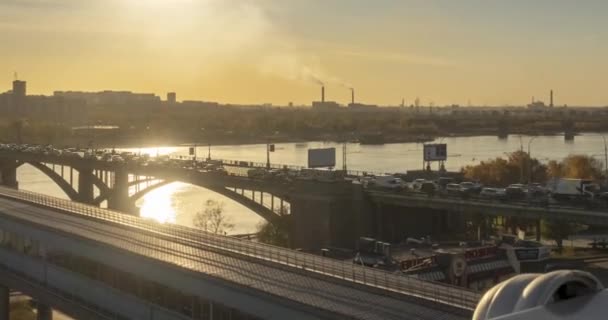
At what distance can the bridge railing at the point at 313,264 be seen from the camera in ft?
27.6

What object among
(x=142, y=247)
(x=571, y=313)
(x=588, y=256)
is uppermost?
(x=571, y=313)

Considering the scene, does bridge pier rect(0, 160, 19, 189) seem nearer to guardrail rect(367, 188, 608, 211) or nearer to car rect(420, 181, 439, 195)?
guardrail rect(367, 188, 608, 211)

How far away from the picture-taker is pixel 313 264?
10.5 metres

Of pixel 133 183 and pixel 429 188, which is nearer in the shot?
pixel 429 188

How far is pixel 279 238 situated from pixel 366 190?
9.74 feet

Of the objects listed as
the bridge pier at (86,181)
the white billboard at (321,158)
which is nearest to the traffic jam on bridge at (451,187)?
the white billboard at (321,158)

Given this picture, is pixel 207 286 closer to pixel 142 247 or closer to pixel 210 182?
pixel 142 247

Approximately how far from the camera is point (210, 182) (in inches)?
1018

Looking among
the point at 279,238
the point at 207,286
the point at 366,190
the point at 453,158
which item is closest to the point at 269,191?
the point at 279,238

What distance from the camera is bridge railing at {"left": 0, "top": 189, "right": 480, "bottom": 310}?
27.6 ft

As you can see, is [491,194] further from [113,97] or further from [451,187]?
[113,97]

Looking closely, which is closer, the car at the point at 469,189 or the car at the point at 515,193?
the car at the point at 515,193

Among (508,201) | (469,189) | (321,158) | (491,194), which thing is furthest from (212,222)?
(508,201)

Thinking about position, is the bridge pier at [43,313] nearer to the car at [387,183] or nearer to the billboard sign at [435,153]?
the car at [387,183]
